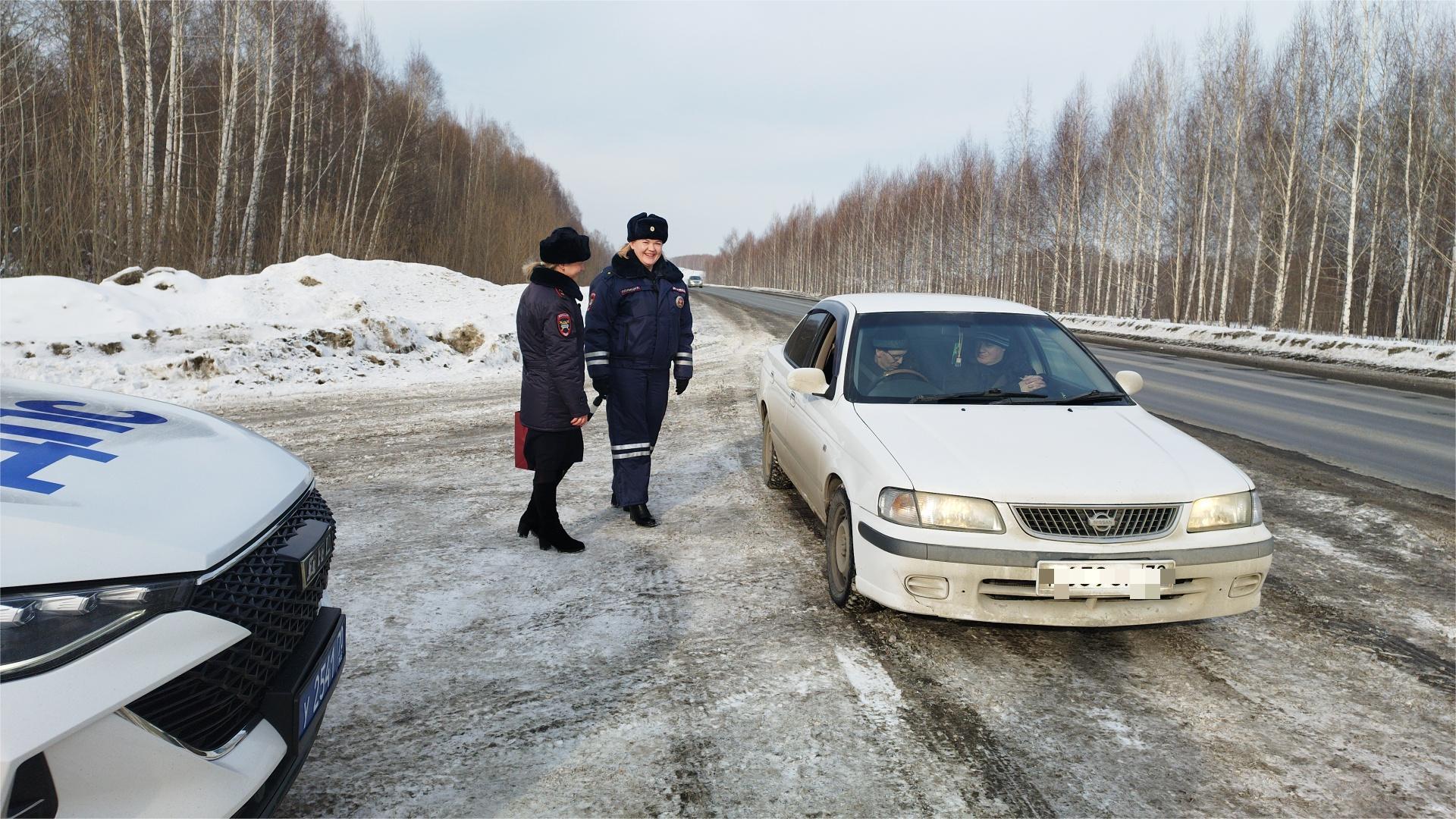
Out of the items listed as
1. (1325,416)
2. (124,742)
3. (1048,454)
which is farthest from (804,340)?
(1325,416)

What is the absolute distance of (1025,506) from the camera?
3361mm

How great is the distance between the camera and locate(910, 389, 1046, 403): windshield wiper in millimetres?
4398

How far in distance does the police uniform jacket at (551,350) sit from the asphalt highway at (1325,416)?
6.79m

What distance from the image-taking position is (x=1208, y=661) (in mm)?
3598

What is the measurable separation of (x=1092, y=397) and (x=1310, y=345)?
19779 millimetres

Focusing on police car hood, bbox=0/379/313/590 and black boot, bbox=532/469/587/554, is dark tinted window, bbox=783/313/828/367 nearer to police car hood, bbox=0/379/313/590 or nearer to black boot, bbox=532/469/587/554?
black boot, bbox=532/469/587/554

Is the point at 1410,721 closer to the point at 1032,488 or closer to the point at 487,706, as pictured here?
the point at 1032,488

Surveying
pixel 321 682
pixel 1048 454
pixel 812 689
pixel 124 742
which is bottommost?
pixel 812 689

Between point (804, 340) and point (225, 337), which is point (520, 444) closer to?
point (804, 340)

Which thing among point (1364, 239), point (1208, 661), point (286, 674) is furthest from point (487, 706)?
point (1364, 239)

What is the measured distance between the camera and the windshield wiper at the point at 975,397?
440cm

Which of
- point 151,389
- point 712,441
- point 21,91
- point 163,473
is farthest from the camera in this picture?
point 21,91

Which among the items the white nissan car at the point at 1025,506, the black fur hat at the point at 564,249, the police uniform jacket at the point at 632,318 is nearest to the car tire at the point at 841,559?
the white nissan car at the point at 1025,506

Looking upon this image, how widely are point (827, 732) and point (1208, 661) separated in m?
1.84
